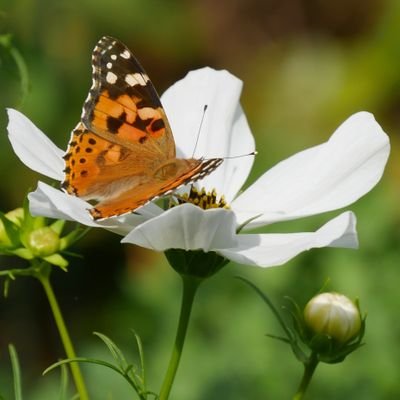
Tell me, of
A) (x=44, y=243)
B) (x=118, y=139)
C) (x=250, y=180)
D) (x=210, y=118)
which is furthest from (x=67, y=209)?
(x=250, y=180)

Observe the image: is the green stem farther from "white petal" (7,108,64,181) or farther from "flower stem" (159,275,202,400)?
"white petal" (7,108,64,181)

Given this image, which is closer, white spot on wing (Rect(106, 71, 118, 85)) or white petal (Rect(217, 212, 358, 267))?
white petal (Rect(217, 212, 358, 267))

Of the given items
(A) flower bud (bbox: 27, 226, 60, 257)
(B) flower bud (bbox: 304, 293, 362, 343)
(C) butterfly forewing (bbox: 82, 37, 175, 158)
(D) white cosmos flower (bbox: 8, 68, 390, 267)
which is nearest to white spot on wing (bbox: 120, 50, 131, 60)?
(C) butterfly forewing (bbox: 82, 37, 175, 158)

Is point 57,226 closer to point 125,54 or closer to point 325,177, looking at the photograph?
point 125,54

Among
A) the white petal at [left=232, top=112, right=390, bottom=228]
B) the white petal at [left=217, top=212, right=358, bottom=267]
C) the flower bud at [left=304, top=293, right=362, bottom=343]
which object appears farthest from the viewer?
the white petal at [left=232, top=112, right=390, bottom=228]

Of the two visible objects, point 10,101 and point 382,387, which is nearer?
point 10,101

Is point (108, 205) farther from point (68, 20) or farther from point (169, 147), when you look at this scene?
point (68, 20)

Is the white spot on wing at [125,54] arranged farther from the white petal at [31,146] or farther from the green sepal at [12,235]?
the green sepal at [12,235]

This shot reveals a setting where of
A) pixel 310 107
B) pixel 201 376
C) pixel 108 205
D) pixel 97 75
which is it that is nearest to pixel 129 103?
pixel 97 75
